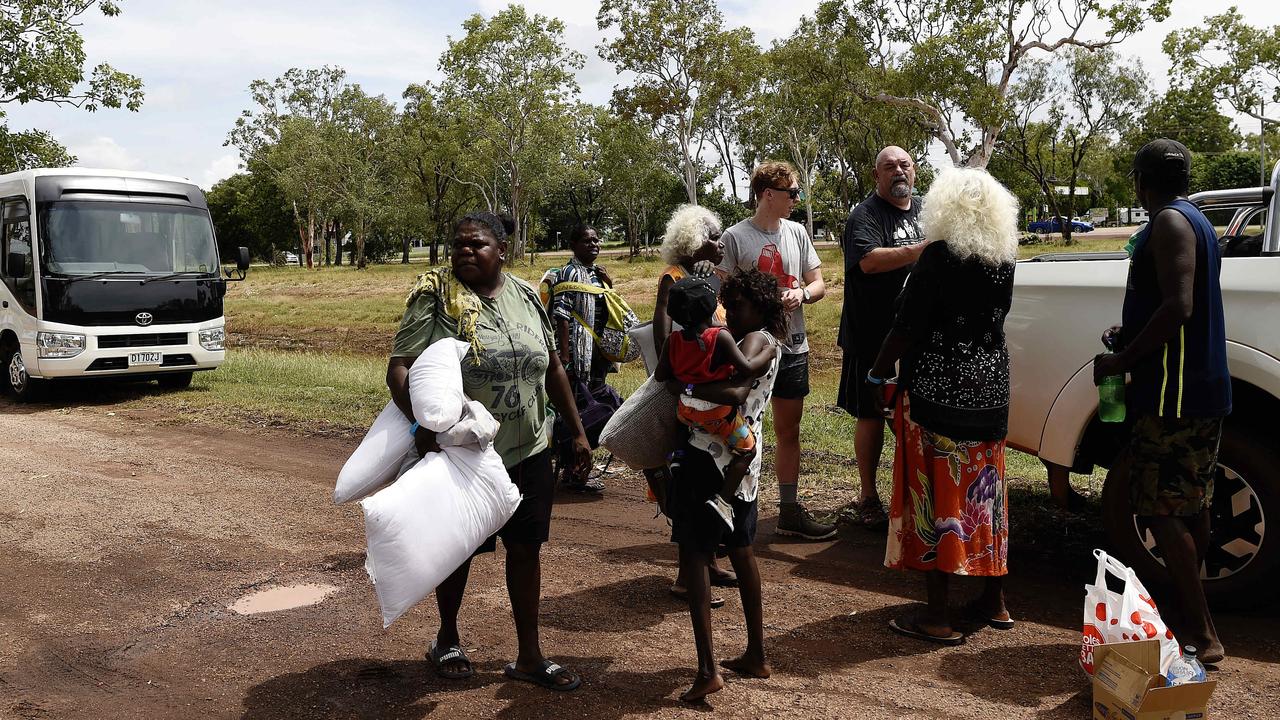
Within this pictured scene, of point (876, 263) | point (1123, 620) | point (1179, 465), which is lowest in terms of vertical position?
point (1123, 620)

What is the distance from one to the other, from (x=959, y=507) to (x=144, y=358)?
10.7 meters

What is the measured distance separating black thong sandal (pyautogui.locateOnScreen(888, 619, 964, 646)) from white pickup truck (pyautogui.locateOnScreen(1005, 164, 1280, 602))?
0.98m

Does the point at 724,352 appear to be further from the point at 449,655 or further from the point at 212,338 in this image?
the point at 212,338

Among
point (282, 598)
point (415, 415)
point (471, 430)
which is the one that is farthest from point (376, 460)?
point (282, 598)

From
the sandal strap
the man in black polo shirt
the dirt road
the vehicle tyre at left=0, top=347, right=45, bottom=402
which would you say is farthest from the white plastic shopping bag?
the vehicle tyre at left=0, top=347, right=45, bottom=402

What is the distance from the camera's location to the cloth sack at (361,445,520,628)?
10.8ft

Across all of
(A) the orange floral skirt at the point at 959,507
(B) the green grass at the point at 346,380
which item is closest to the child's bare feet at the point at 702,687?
(A) the orange floral skirt at the point at 959,507

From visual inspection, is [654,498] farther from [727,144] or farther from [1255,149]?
[1255,149]

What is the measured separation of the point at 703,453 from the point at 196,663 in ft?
7.56

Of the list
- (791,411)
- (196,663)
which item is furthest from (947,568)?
(196,663)

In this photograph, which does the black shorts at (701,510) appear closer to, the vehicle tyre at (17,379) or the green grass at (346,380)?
the green grass at (346,380)

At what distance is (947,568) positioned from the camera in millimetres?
4172

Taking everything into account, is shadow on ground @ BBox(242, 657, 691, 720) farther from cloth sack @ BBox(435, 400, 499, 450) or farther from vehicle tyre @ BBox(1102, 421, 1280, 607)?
vehicle tyre @ BBox(1102, 421, 1280, 607)

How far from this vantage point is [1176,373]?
381 cm
